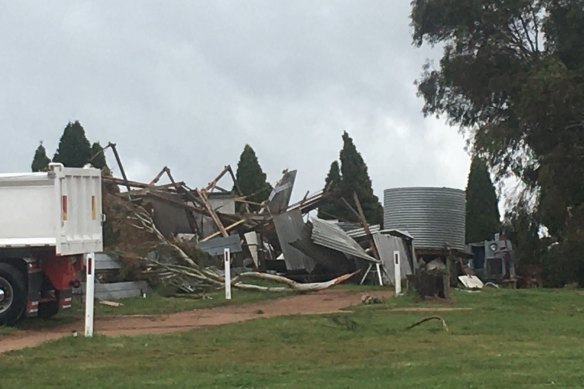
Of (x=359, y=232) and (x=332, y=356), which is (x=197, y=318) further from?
(x=359, y=232)

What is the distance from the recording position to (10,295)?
15594 millimetres

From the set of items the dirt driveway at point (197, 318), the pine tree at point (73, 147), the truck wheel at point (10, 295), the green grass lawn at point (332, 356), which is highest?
the pine tree at point (73, 147)

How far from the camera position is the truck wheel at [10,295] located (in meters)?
15.6

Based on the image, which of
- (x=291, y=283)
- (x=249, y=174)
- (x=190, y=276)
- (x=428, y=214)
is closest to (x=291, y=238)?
(x=291, y=283)

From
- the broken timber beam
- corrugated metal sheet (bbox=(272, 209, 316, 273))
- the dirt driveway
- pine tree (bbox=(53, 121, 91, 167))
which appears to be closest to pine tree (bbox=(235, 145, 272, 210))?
pine tree (bbox=(53, 121, 91, 167))

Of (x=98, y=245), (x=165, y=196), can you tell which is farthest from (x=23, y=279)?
(x=165, y=196)

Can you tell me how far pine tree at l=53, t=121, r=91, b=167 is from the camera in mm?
37531

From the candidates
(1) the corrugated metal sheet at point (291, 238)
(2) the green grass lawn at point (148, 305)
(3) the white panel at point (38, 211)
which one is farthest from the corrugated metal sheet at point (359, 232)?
(3) the white panel at point (38, 211)

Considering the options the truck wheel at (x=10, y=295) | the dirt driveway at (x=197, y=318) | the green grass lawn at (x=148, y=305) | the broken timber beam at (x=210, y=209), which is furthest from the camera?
the broken timber beam at (x=210, y=209)

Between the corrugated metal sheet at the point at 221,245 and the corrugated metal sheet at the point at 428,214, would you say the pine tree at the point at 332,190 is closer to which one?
the corrugated metal sheet at the point at 428,214

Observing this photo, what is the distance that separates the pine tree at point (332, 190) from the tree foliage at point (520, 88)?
18.1 feet

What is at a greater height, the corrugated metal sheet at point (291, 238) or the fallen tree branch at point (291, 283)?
the corrugated metal sheet at point (291, 238)

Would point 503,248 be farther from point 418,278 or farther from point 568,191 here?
point 418,278

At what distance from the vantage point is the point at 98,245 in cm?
1680
